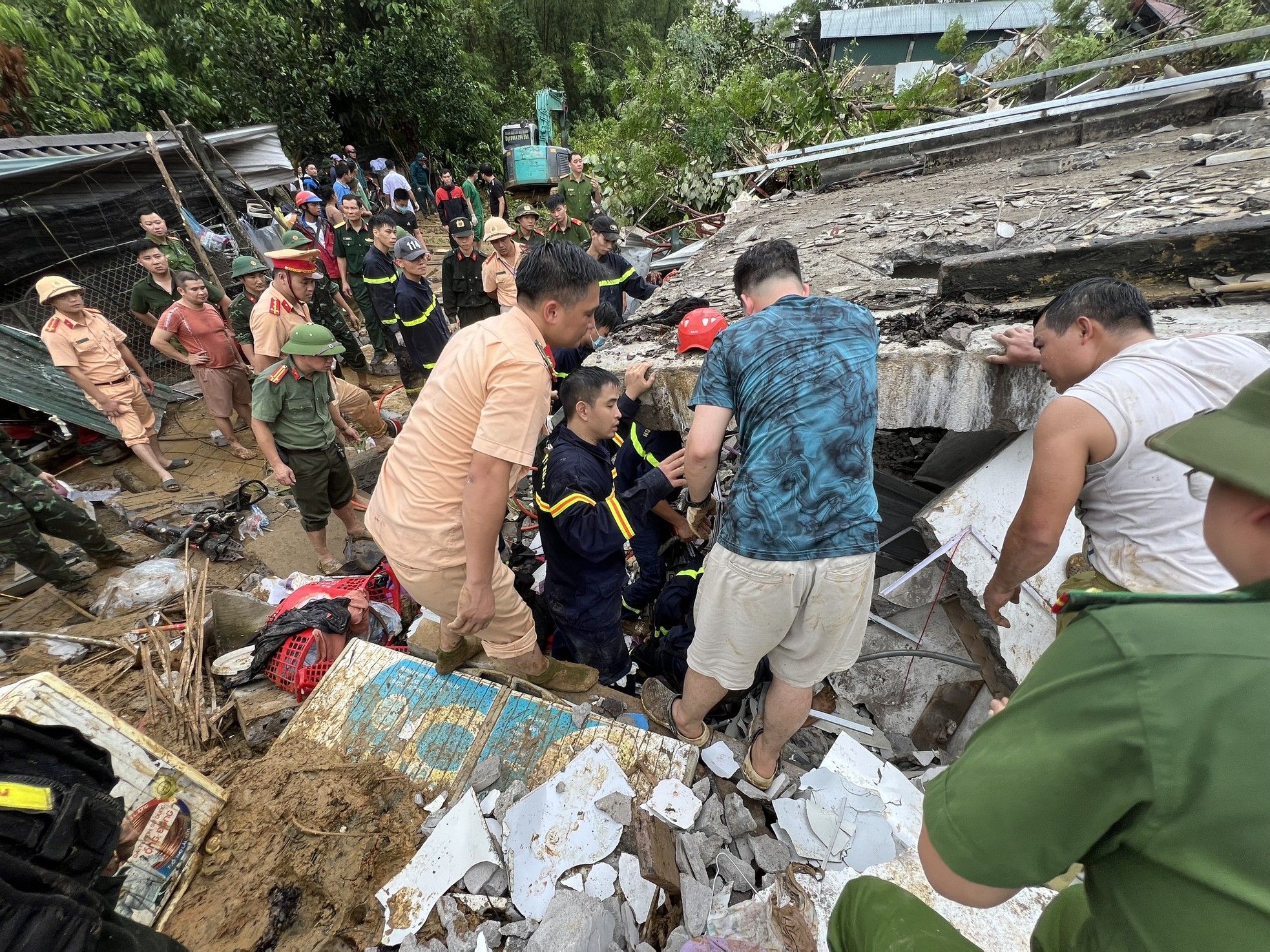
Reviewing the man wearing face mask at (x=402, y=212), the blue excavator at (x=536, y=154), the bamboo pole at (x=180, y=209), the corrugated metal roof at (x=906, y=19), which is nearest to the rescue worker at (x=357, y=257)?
the man wearing face mask at (x=402, y=212)

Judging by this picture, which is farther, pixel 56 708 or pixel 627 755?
pixel 627 755

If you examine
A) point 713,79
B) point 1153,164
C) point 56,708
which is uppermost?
point 713,79

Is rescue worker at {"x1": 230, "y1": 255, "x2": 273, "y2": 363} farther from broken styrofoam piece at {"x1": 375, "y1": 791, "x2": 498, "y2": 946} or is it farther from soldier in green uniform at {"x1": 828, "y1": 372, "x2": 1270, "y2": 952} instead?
soldier in green uniform at {"x1": 828, "y1": 372, "x2": 1270, "y2": 952}

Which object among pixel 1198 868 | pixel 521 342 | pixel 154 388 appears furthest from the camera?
pixel 154 388

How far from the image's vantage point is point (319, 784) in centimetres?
223

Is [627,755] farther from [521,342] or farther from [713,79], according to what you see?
[713,79]

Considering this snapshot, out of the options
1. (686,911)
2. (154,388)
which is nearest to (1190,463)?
(686,911)

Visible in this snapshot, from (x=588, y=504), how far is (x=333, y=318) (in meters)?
5.47

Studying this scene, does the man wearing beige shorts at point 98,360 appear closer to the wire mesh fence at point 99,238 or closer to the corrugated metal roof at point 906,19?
the wire mesh fence at point 99,238

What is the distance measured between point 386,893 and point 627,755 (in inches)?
37.2

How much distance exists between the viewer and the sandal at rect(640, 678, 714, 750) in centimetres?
244

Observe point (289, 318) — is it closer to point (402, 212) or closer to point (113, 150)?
point (113, 150)

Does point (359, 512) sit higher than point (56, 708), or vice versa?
point (56, 708)

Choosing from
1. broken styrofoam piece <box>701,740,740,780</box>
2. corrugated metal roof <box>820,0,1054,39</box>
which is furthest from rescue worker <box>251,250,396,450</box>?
corrugated metal roof <box>820,0,1054,39</box>
